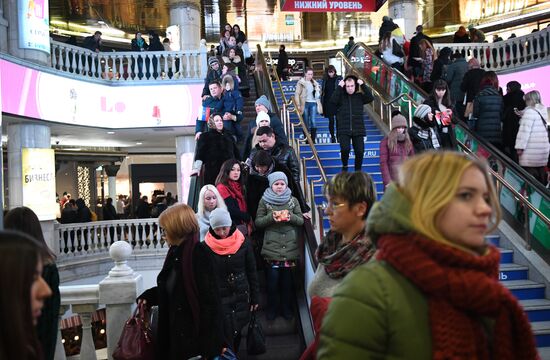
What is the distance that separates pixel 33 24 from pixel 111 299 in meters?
10.6

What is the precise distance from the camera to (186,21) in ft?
65.5

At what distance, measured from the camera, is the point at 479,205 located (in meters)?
1.62

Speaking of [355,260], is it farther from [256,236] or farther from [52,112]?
[52,112]

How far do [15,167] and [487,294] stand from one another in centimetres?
1362

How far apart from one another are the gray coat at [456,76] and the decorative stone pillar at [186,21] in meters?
11.0

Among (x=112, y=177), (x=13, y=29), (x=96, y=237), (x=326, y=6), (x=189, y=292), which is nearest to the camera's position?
(x=189, y=292)

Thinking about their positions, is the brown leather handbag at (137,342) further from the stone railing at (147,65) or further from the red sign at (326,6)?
the stone railing at (147,65)

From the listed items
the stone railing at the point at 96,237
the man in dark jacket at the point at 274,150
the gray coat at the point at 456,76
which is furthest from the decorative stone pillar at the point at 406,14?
the man in dark jacket at the point at 274,150

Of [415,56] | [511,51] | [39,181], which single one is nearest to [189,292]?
[415,56]

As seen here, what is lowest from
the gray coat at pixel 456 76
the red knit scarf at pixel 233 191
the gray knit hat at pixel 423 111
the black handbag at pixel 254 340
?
the black handbag at pixel 254 340

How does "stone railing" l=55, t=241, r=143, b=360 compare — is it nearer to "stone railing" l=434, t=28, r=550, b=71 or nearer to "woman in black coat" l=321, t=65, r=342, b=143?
"woman in black coat" l=321, t=65, r=342, b=143

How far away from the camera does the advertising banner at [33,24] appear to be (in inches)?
523

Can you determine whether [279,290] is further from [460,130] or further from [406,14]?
[406,14]

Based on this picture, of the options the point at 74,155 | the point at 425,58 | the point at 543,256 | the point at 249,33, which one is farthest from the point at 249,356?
the point at 249,33
